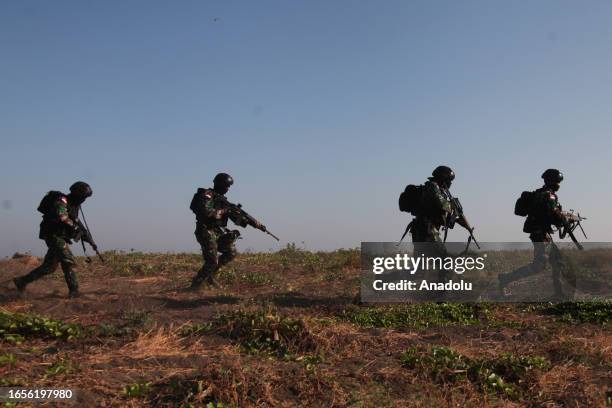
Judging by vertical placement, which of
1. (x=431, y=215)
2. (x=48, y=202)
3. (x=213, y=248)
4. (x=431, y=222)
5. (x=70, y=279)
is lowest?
(x=70, y=279)

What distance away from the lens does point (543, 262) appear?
9.80 meters

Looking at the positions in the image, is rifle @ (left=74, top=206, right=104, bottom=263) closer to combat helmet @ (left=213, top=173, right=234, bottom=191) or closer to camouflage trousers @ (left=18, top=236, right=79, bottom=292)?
camouflage trousers @ (left=18, top=236, right=79, bottom=292)

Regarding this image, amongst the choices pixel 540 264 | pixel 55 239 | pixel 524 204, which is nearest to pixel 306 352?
pixel 55 239

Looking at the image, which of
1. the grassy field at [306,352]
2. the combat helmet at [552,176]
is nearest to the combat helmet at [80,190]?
the grassy field at [306,352]

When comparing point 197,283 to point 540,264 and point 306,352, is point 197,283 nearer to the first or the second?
point 306,352

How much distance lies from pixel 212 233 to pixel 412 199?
382 centimetres

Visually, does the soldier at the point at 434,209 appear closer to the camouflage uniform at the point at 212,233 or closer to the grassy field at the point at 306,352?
the grassy field at the point at 306,352

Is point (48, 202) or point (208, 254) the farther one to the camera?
point (208, 254)

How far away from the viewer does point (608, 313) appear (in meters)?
8.38

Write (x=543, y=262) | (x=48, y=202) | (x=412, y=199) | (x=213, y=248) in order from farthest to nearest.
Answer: (x=213, y=248) < (x=543, y=262) < (x=412, y=199) < (x=48, y=202)

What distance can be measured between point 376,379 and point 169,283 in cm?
757

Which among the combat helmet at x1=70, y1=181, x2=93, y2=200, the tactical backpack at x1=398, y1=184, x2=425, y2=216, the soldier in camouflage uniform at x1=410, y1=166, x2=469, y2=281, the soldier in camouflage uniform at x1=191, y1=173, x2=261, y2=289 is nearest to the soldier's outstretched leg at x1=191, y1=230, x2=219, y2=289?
the soldier in camouflage uniform at x1=191, y1=173, x2=261, y2=289

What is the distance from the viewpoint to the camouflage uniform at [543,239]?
32.0ft

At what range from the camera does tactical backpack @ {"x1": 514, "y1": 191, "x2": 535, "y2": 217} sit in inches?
390
